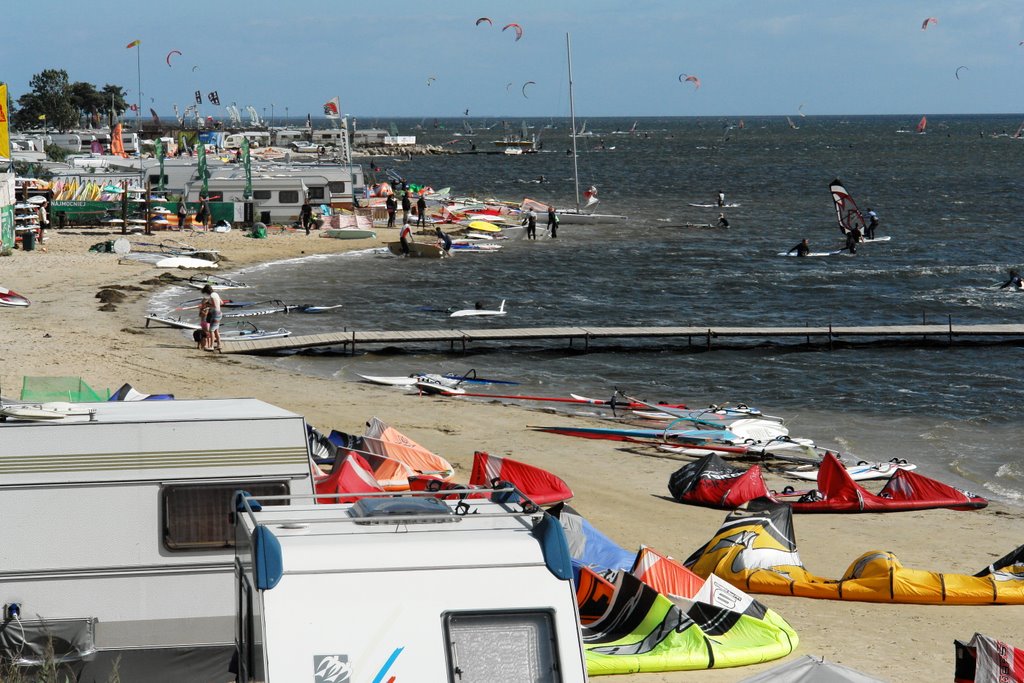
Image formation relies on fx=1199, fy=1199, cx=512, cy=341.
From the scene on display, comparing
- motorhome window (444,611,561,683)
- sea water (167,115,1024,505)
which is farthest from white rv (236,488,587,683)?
sea water (167,115,1024,505)

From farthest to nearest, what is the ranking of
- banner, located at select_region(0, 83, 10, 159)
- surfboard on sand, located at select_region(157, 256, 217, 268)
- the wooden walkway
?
surfboard on sand, located at select_region(157, 256, 217, 268)
banner, located at select_region(0, 83, 10, 159)
the wooden walkway

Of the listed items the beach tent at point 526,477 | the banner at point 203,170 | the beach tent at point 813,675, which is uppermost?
the banner at point 203,170

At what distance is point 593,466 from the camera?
1853 cm

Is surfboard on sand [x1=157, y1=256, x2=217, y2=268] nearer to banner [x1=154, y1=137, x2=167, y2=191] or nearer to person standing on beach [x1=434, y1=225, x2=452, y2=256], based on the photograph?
person standing on beach [x1=434, y1=225, x2=452, y2=256]

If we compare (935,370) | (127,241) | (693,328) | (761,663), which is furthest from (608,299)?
(761,663)

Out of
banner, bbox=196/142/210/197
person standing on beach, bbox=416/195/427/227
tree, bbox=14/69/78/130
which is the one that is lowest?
person standing on beach, bbox=416/195/427/227

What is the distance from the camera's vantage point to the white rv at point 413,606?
583cm

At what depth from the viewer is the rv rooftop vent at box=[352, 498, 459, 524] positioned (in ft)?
21.6

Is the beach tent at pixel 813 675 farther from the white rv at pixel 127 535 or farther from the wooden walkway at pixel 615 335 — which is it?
the wooden walkway at pixel 615 335

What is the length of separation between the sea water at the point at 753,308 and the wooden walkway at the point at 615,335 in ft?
1.04

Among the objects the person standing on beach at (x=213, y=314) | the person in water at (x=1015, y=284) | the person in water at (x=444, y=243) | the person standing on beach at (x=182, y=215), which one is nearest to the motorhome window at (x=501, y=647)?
the person standing on beach at (x=213, y=314)

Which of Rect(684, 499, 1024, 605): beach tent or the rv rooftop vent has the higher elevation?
the rv rooftop vent

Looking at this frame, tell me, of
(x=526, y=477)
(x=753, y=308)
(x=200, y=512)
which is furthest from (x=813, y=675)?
(x=753, y=308)

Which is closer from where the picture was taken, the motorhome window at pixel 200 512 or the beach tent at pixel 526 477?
the motorhome window at pixel 200 512
